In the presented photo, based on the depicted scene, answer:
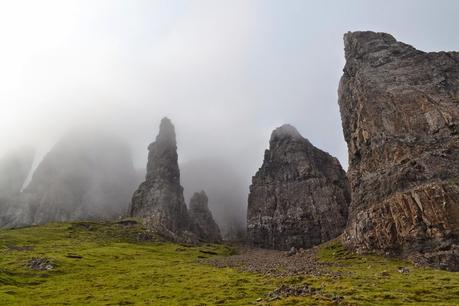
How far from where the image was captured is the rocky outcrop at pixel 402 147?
109 metres

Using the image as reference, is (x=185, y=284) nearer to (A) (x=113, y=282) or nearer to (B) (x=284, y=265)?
(A) (x=113, y=282)

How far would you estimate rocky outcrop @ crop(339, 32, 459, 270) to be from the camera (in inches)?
4274

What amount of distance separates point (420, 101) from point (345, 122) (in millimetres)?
45482

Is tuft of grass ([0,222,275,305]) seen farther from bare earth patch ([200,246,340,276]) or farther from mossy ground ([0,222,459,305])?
bare earth patch ([200,246,340,276])

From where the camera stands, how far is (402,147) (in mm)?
135125

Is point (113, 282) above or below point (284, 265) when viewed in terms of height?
below

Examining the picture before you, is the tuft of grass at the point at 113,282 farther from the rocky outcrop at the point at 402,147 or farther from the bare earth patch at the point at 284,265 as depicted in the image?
the rocky outcrop at the point at 402,147

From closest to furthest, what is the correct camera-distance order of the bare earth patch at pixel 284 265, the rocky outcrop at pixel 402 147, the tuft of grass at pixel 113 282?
1. the tuft of grass at pixel 113 282
2. the bare earth patch at pixel 284 265
3. the rocky outcrop at pixel 402 147

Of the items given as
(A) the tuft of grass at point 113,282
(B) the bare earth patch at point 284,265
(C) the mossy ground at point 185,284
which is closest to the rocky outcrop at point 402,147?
(C) the mossy ground at point 185,284

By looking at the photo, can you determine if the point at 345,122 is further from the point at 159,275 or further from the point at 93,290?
the point at 93,290

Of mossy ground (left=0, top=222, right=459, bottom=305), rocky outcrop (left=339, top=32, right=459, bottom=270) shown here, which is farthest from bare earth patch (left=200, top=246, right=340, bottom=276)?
rocky outcrop (left=339, top=32, right=459, bottom=270)

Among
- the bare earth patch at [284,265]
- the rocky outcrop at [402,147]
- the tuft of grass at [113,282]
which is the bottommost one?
the tuft of grass at [113,282]

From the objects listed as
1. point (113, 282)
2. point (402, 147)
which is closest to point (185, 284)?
point (113, 282)

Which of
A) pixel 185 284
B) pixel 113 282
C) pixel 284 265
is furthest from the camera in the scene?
pixel 284 265
